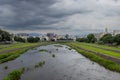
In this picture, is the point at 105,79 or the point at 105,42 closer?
the point at 105,79

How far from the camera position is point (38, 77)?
2766 centimetres

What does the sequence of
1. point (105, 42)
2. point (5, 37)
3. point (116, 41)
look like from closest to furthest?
point (116, 41)
point (105, 42)
point (5, 37)

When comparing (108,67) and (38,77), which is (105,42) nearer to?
(108,67)

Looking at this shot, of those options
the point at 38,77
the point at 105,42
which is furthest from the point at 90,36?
the point at 38,77

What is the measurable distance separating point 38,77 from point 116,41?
285 feet

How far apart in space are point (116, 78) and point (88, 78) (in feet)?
12.6

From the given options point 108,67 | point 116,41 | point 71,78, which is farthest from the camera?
point 116,41

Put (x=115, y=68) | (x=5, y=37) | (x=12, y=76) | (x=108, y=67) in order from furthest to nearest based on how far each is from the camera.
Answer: (x=5, y=37) → (x=108, y=67) → (x=115, y=68) → (x=12, y=76)

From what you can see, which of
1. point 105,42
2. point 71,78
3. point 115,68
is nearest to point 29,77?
point 71,78

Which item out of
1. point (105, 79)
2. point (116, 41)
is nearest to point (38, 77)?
point (105, 79)

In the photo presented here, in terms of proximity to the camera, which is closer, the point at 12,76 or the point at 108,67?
the point at 12,76

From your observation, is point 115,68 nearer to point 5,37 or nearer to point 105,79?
point 105,79

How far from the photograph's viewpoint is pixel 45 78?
27047mm

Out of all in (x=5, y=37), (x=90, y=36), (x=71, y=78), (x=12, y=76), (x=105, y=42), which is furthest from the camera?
(x=90, y=36)
